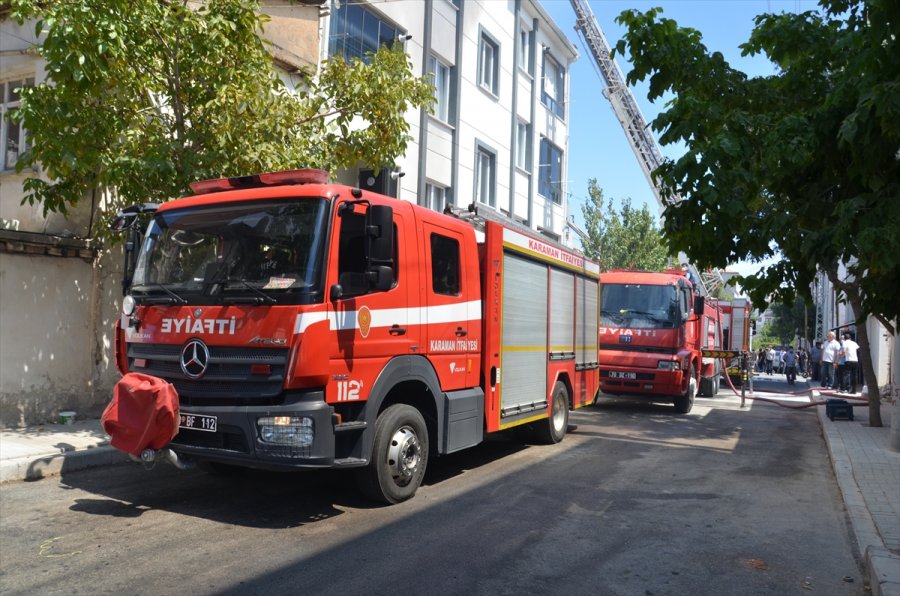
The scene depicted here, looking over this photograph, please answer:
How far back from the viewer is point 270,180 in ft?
21.1

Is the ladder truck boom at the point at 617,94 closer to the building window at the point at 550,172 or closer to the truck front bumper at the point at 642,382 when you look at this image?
the building window at the point at 550,172

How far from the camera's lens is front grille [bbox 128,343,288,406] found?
561cm

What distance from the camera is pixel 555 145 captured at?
27.4m

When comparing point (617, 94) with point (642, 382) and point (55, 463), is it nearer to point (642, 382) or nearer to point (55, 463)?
point (642, 382)

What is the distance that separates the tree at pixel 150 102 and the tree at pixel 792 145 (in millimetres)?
4581

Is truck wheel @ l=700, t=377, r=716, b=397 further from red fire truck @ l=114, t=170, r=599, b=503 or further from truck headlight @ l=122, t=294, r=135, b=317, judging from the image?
truck headlight @ l=122, t=294, r=135, b=317

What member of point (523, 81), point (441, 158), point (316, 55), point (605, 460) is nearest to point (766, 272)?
point (605, 460)

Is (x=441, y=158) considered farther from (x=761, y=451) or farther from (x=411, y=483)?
(x=411, y=483)

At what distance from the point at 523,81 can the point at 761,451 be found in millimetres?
16550

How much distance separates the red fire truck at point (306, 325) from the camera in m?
5.62

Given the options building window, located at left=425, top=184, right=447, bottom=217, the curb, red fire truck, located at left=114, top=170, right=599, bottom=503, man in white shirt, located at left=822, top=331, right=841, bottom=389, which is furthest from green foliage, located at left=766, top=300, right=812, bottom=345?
the curb

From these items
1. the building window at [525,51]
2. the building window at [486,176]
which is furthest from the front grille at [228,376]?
the building window at [525,51]

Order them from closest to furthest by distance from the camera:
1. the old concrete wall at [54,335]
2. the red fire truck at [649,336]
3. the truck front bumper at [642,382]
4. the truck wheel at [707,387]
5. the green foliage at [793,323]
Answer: the old concrete wall at [54,335], the truck front bumper at [642,382], the red fire truck at [649,336], the truck wheel at [707,387], the green foliage at [793,323]

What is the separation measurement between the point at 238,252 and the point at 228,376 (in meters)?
Answer: 1.04
